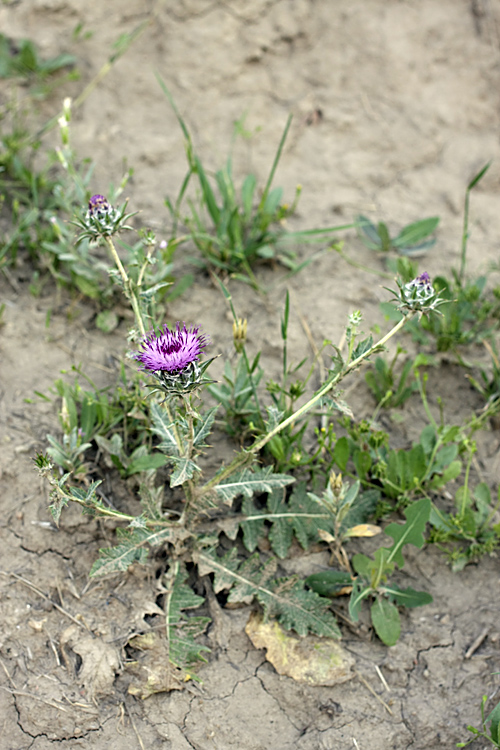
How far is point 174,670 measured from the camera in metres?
2.44

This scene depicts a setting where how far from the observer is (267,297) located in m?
→ 3.57

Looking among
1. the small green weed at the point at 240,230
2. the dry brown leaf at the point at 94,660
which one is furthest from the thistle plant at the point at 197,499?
the small green weed at the point at 240,230

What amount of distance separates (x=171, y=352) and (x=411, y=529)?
1.35 metres

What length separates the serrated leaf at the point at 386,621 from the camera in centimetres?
257

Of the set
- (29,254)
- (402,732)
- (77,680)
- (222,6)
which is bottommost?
(402,732)

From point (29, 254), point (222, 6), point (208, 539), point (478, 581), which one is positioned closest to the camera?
point (208, 539)

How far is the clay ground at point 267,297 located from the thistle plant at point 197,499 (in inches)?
6.2

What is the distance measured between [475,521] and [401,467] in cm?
42

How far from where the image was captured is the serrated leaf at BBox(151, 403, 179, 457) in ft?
7.89

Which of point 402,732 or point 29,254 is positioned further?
point 29,254

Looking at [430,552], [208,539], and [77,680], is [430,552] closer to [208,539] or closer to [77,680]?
[208,539]

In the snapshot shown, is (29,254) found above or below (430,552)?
above

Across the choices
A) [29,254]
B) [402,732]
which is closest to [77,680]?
[402,732]

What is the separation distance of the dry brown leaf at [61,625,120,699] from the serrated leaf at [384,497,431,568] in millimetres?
1206
